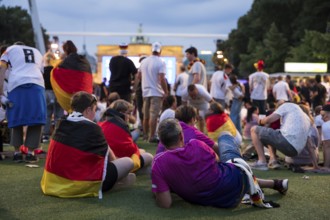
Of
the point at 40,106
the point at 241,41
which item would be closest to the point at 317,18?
the point at 241,41

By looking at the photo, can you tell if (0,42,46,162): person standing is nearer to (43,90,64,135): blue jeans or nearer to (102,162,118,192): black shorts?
(102,162,118,192): black shorts

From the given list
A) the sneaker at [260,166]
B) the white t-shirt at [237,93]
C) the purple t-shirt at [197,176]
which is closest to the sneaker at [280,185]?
the purple t-shirt at [197,176]

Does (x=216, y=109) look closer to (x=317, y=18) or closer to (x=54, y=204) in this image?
(x=54, y=204)

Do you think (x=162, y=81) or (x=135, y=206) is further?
(x=162, y=81)

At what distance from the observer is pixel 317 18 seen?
160 feet

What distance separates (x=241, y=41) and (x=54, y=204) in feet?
209

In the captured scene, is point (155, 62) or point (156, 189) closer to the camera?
point (156, 189)

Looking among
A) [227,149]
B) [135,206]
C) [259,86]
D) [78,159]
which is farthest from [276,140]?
[259,86]

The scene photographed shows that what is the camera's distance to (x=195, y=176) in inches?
171

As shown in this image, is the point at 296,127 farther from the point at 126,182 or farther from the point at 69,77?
the point at 69,77

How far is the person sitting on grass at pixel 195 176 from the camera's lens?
14.3ft

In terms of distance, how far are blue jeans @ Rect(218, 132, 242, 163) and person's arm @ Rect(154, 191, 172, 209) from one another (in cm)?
72

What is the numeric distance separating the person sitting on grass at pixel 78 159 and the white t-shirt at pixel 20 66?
2.49 metres

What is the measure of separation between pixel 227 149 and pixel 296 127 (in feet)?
6.65
